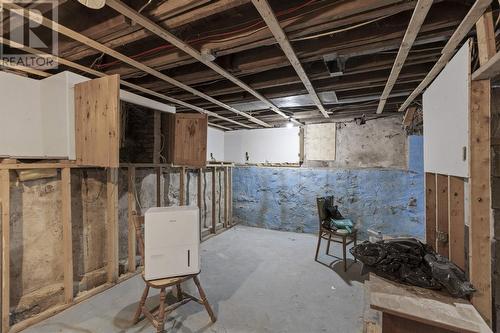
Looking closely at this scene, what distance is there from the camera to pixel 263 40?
5.38 feet

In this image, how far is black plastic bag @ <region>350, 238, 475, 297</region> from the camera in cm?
145

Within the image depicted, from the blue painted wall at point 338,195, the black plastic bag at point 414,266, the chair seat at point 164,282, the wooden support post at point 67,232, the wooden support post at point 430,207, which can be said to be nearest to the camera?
the black plastic bag at point 414,266

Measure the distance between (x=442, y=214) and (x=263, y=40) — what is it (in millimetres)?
2210

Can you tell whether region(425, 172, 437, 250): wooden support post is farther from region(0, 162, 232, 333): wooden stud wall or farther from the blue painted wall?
region(0, 162, 232, 333): wooden stud wall

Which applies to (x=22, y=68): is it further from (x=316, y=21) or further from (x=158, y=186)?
(x=316, y=21)

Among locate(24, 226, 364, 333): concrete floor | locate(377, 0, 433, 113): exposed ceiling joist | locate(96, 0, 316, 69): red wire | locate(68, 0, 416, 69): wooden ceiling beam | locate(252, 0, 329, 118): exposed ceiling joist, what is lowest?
locate(24, 226, 364, 333): concrete floor

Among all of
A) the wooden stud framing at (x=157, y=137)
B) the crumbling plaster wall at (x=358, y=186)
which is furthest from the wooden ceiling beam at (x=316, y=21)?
the crumbling plaster wall at (x=358, y=186)

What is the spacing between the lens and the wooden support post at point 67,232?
2197 millimetres

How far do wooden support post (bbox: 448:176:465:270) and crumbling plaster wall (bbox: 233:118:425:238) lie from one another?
7.28 feet

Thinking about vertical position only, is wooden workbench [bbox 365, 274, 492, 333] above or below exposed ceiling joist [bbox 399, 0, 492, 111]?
below

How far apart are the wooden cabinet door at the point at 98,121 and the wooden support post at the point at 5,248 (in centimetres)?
51

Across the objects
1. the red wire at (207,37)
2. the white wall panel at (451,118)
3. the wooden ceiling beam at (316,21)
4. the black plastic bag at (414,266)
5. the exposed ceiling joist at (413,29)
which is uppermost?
the red wire at (207,37)

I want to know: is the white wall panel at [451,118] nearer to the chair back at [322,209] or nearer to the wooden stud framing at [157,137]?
the chair back at [322,209]

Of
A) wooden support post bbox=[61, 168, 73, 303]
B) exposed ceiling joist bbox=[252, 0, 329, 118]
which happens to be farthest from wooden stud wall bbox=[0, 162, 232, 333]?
exposed ceiling joist bbox=[252, 0, 329, 118]
